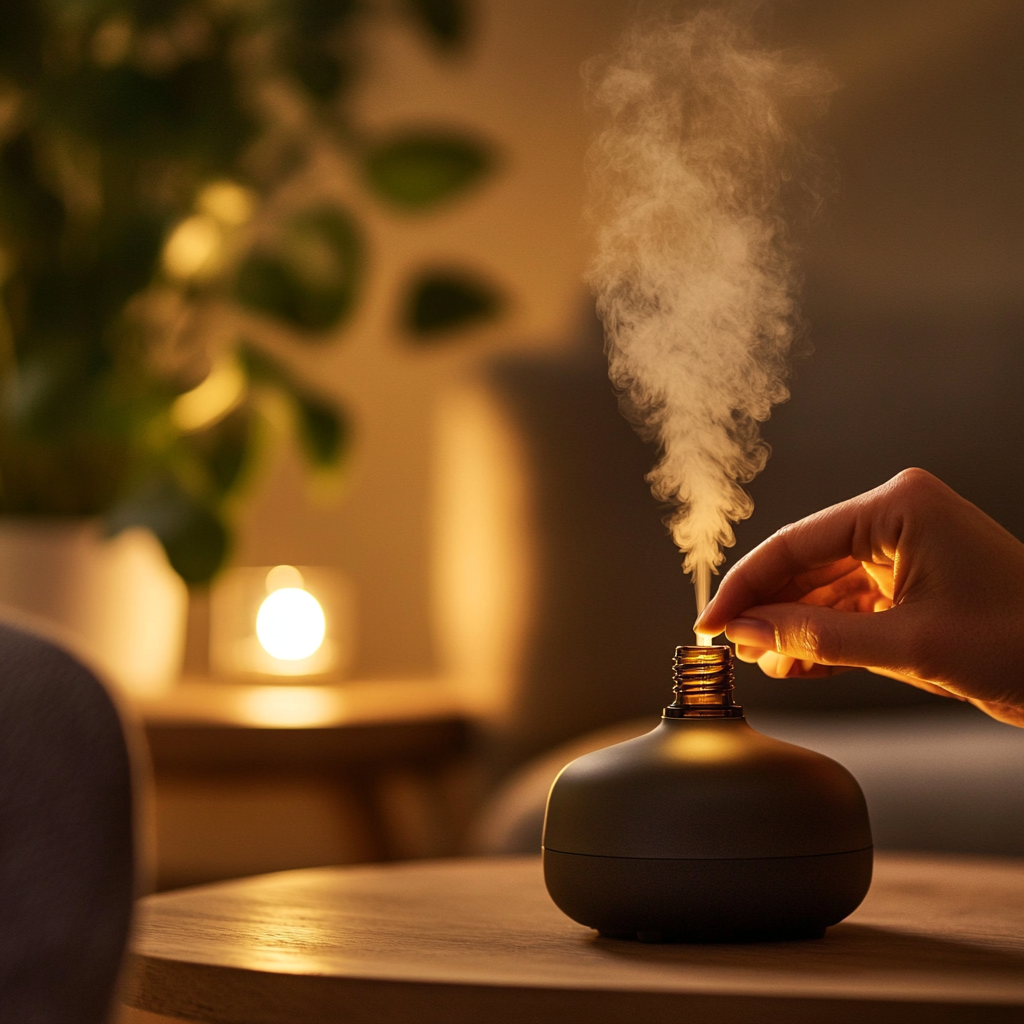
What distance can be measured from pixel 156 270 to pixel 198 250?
161mm

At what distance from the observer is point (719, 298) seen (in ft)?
2.98

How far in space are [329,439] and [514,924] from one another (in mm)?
1495

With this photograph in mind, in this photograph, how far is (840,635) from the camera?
27.1 inches

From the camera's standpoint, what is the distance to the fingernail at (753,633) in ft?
2.38

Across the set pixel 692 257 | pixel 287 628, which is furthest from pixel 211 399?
pixel 692 257

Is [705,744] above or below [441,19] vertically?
below

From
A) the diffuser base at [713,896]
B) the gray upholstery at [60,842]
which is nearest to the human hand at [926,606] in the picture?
the diffuser base at [713,896]

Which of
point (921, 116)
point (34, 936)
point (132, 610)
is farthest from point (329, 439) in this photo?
point (34, 936)

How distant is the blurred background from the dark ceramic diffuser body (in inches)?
35.2

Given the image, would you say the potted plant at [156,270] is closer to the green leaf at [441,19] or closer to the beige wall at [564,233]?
the green leaf at [441,19]

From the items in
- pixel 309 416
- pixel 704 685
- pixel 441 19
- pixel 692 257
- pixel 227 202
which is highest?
pixel 441 19

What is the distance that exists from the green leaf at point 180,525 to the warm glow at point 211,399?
21 cm

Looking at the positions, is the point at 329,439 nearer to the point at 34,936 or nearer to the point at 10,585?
the point at 10,585

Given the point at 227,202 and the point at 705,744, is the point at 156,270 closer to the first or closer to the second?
the point at 227,202
